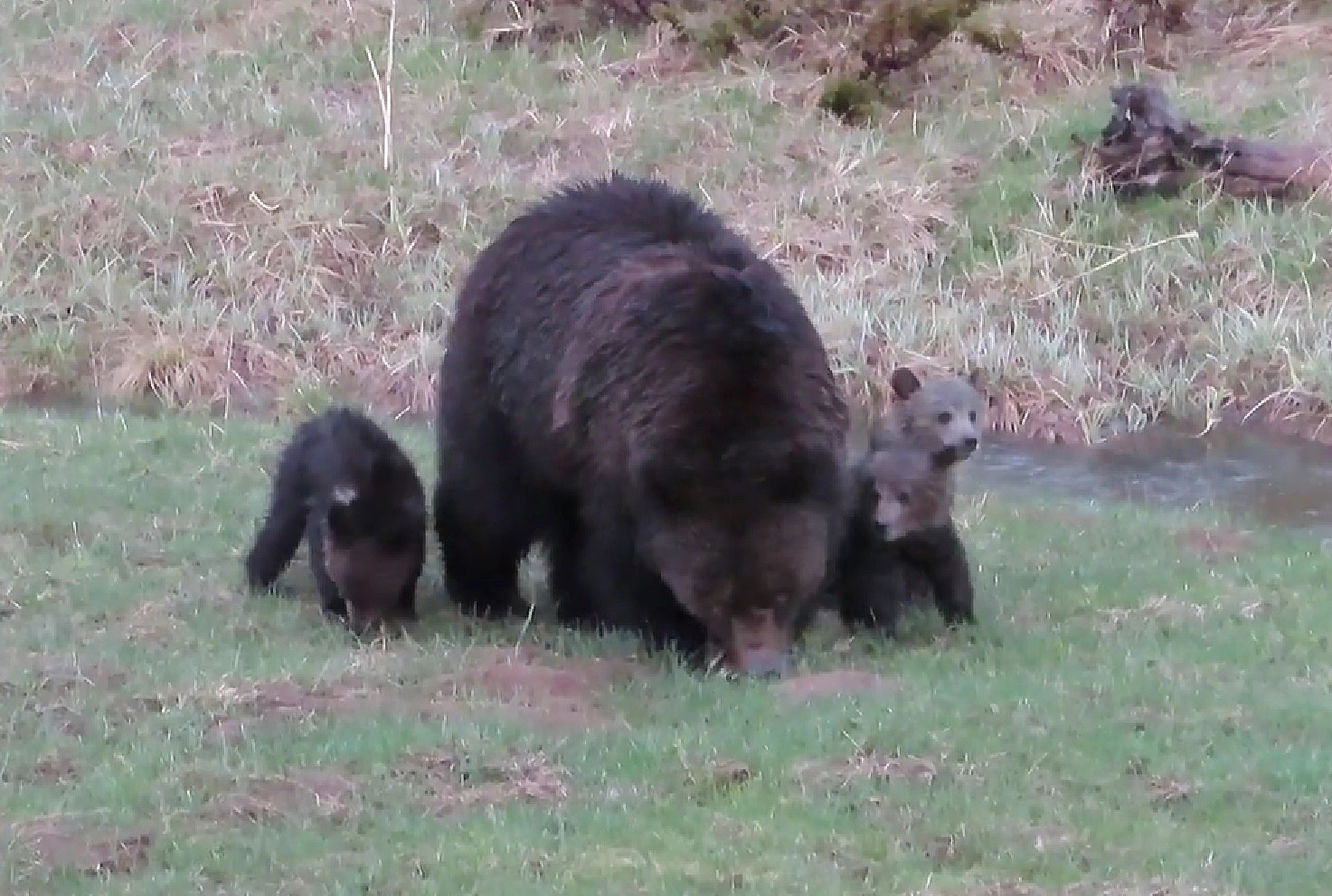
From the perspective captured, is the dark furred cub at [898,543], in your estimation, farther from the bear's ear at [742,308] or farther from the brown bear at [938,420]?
the bear's ear at [742,308]

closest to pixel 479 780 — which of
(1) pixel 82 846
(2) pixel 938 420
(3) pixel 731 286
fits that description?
(1) pixel 82 846

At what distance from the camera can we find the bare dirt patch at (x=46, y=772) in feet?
21.4

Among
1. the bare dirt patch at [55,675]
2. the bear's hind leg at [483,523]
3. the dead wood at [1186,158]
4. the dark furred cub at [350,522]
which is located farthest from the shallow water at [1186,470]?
the bare dirt patch at [55,675]

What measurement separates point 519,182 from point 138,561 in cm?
951

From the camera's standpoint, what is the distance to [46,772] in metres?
6.60

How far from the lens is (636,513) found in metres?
8.02

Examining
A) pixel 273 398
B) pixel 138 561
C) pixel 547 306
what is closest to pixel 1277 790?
pixel 547 306

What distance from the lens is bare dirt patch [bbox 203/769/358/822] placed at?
20.5ft

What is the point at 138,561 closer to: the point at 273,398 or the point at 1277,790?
the point at 1277,790

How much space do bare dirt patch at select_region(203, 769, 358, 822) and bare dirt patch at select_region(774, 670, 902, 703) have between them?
69.3 inches

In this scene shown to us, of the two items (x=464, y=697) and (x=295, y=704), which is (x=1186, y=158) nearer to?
(x=464, y=697)

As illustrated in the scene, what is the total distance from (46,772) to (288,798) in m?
0.81

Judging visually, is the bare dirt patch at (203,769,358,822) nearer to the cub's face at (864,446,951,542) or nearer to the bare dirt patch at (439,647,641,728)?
the bare dirt patch at (439,647,641,728)

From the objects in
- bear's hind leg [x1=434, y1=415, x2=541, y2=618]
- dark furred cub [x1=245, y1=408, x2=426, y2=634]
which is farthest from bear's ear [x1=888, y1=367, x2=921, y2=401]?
dark furred cub [x1=245, y1=408, x2=426, y2=634]
